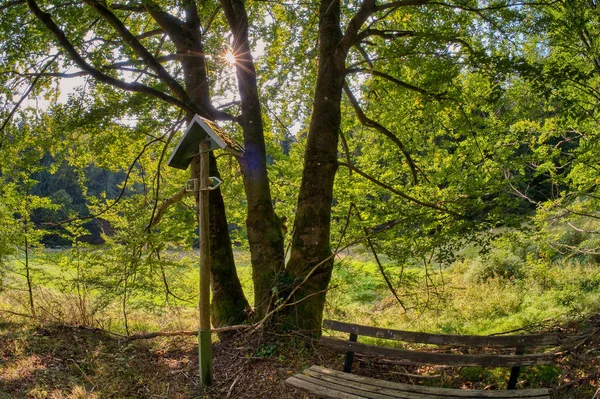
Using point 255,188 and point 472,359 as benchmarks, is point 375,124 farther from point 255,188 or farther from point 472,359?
point 472,359

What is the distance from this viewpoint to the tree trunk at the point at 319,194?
17.3 ft

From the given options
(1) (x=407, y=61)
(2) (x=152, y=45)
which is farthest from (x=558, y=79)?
(2) (x=152, y=45)

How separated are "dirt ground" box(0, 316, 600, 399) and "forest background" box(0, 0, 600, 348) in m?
0.50

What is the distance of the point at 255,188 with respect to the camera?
20.0ft

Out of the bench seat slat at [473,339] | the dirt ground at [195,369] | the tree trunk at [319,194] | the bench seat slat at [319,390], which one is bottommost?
the dirt ground at [195,369]

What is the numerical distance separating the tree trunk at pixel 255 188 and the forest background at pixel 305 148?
22 millimetres

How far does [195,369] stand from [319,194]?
102 inches

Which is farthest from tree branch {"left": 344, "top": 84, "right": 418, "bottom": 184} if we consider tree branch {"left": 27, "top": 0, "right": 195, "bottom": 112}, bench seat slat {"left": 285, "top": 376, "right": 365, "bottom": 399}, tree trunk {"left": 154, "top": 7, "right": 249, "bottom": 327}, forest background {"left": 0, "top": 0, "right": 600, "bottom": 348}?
bench seat slat {"left": 285, "top": 376, "right": 365, "bottom": 399}

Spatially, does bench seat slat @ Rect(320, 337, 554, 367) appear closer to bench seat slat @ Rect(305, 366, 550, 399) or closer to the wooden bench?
the wooden bench

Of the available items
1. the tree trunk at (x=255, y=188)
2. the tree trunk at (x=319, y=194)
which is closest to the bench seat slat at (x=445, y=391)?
the tree trunk at (x=319, y=194)

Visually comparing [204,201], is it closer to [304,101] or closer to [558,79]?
[558,79]

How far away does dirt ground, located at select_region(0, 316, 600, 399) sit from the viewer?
407cm

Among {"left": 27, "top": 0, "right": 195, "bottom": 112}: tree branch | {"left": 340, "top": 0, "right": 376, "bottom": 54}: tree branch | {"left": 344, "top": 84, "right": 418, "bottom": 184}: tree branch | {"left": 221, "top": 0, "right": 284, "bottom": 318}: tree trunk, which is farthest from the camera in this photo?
{"left": 344, "top": 84, "right": 418, "bottom": 184}: tree branch

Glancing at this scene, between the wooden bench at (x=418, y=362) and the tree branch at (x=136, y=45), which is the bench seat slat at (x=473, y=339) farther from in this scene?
the tree branch at (x=136, y=45)
